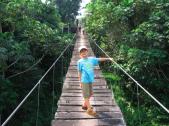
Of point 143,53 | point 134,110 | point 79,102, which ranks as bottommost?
point 134,110

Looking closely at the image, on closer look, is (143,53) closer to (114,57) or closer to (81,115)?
(114,57)

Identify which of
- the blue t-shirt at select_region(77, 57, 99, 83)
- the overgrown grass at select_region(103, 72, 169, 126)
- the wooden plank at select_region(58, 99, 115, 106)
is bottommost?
the overgrown grass at select_region(103, 72, 169, 126)

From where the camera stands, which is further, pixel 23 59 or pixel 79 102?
pixel 23 59

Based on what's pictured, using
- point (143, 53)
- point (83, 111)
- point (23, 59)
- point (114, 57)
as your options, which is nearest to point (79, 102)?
point (83, 111)

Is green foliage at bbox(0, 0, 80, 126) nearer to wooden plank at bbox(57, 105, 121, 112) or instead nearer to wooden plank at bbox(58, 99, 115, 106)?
wooden plank at bbox(58, 99, 115, 106)

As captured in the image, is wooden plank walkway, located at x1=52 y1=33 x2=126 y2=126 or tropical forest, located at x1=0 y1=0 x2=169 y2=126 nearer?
wooden plank walkway, located at x1=52 y1=33 x2=126 y2=126

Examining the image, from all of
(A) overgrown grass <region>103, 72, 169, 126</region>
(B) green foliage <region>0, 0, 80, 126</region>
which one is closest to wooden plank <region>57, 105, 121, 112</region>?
(A) overgrown grass <region>103, 72, 169, 126</region>

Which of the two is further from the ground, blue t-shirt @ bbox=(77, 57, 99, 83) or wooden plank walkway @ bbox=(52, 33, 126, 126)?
blue t-shirt @ bbox=(77, 57, 99, 83)

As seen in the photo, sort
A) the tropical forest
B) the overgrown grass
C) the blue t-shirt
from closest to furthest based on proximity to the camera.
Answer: the blue t-shirt, the overgrown grass, the tropical forest

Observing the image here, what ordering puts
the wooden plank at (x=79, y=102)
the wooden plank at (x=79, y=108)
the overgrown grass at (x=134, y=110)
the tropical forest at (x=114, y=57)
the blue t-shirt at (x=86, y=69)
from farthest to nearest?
the tropical forest at (x=114, y=57) < the overgrown grass at (x=134, y=110) < the wooden plank at (x=79, y=102) < the wooden plank at (x=79, y=108) < the blue t-shirt at (x=86, y=69)

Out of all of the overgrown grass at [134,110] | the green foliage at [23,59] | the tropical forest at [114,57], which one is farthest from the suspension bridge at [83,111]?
the green foliage at [23,59]

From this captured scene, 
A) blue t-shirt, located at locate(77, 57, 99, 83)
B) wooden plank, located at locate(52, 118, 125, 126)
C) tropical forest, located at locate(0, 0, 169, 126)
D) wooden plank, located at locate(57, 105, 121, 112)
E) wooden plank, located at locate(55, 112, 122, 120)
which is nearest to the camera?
wooden plank, located at locate(52, 118, 125, 126)

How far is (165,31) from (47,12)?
9.03 metres

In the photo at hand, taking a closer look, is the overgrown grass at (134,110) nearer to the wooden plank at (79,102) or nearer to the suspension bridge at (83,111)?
the suspension bridge at (83,111)
